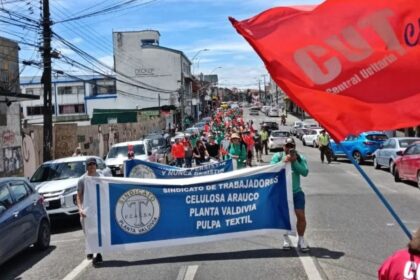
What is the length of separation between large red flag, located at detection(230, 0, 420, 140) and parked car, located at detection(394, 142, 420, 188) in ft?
45.9

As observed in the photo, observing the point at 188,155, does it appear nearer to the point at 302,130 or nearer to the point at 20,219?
the point at 20,219

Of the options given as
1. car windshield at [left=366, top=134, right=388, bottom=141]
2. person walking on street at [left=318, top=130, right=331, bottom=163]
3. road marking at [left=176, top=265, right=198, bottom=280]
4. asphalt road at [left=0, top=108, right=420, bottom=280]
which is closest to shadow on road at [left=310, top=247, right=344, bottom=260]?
asphalt road at [left=0, top=108, right=420, bottom=280]

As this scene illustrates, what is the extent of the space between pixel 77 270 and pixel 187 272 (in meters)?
1.79

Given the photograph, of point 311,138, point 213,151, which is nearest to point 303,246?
point 213,151

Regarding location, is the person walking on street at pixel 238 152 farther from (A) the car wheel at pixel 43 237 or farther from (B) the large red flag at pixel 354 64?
(B) the large red flag at pixel 354 64

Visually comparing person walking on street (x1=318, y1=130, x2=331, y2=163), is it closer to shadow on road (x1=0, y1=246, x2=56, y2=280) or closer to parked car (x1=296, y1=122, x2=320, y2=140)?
shadow on road (x1=0, y1=246, x2=56, y2=280)

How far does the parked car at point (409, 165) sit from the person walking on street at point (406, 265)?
1479cm

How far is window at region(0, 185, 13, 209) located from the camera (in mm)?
9656

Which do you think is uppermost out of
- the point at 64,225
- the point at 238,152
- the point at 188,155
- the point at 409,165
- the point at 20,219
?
the point at 238,152

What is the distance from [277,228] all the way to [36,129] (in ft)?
62.1

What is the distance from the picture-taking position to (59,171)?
14859 mm

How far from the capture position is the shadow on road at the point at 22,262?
9.08 metres

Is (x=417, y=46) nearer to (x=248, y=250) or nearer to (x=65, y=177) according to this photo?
(x=248, y=250)

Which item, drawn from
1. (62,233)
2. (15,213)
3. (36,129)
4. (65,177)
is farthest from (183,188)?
(36,129)
